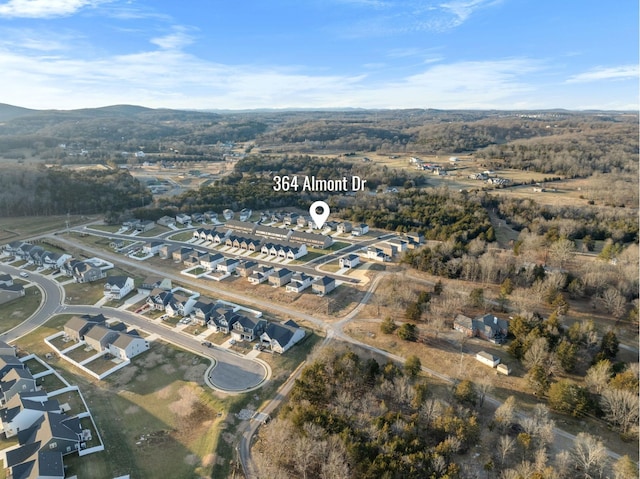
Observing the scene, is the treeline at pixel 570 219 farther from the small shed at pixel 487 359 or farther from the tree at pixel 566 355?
the small shed at pixel 487 359

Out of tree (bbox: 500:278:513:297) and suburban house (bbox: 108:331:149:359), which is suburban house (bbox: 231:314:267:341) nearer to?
suburban house (bbox: 108:331:149:359)

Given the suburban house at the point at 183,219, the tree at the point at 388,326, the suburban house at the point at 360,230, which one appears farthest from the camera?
the suburban house at the point at 183,219

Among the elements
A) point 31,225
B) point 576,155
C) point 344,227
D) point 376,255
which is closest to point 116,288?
point 376,255

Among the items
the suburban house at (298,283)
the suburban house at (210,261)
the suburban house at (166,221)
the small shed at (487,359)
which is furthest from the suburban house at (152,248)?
the small shed at (487,359)

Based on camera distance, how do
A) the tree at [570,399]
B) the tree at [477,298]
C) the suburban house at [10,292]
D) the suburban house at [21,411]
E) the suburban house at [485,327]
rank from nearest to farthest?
the suburban house at [21,411], the tree at [570,399], the suburban house at [485,327], the tree at [477,298], the suburban house at [10,292]

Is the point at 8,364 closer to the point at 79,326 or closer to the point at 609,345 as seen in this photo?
the point at 79,326

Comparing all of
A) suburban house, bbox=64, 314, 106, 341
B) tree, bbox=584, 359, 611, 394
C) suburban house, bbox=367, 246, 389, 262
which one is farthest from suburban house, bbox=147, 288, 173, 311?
tree, bbox=584, 359, 611, 394

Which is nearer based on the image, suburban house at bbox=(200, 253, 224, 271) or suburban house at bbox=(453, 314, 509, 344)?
suburban house at bbox=(453, 314, 509, 344)
